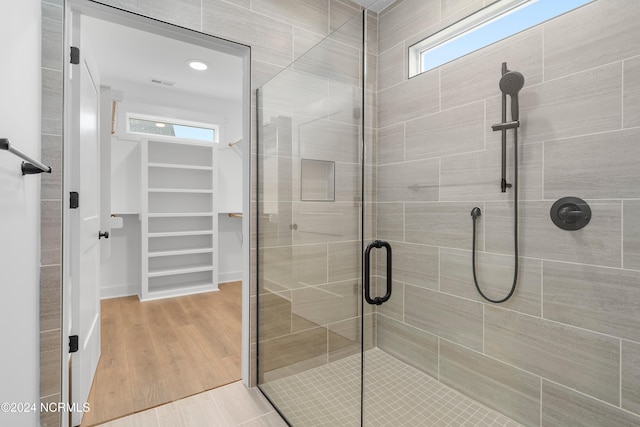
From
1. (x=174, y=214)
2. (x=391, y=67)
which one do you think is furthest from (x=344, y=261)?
(x=174, y=214)

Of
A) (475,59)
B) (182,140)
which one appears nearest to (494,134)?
(475,59)

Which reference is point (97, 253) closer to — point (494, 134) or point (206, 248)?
point (206, 248)

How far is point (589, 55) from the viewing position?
1.21 metres

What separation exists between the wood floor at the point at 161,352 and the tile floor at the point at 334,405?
0.13 meters

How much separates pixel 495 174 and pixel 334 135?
33.9 inches

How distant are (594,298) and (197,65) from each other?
360cm

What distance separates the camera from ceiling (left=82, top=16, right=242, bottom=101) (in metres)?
2.62

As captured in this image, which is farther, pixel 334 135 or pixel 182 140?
pixel 182 140

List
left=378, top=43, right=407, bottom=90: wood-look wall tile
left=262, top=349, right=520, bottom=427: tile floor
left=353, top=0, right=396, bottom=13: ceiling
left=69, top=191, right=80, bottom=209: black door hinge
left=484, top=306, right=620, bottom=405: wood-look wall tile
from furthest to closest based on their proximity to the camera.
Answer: left=353, top=0, right=396, bottom=13: ceiling < left=378, top=43, right=407, bottom=90: wood-look wall tile < left=69, top=191, right=80, bottom=209: black door hinge < left=262, top=349, right=520, bottom=427: tile floor < left=484, top=306, right=620, bottom=405: wood-look wall tile

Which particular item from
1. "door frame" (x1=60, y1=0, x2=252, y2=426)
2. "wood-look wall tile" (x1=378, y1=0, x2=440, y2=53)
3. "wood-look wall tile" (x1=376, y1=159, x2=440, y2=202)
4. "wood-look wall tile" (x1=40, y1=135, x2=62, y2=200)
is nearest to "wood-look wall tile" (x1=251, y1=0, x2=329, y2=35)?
"door frame" (x1=60, y1=0, x2=252, y2=426)

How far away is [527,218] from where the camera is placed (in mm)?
1441

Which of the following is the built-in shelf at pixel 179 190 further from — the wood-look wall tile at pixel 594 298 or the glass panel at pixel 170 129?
the wood-look wall tile at pixel 594 298

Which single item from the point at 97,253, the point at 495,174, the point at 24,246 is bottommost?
the point at 97,253

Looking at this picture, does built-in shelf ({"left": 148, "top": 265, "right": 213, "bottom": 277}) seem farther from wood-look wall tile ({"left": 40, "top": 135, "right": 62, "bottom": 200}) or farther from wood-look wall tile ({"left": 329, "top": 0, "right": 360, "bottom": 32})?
wood-look wall tile ({"left": 329, "top": 0, "right": 360, "bottom": 32})
